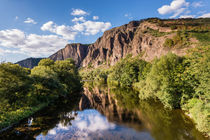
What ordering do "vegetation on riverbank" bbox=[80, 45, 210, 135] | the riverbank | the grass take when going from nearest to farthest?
the riverbank, "vegetation on riverbank" bbox=[80, 45, 210, 135], the grass

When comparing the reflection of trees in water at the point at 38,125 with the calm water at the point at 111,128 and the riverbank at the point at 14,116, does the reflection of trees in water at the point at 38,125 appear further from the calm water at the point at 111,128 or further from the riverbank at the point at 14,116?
the riverbank at the point at 14,116

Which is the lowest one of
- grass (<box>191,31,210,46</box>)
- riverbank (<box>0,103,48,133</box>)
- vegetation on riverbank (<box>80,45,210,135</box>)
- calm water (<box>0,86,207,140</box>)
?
calm water (<box>0,86,207,140</box>)

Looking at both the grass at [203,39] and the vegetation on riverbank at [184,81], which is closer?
the vegetation on riverbank at [184,81]

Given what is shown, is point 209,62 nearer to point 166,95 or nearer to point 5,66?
point 166,95

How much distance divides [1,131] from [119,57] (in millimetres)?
181774

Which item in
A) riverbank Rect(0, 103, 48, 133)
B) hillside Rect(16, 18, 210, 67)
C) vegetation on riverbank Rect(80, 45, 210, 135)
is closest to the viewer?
riverbank Rect(0, 103, 48, 133)

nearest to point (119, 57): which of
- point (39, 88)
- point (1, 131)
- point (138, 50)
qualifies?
point (138, 50)

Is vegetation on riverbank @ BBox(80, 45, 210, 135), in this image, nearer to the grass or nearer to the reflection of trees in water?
the reflection of trees in water

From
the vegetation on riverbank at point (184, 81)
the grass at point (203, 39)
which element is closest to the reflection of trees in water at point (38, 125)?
the vegetation on riverbank at point (184, 81)

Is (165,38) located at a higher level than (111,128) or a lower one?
higher

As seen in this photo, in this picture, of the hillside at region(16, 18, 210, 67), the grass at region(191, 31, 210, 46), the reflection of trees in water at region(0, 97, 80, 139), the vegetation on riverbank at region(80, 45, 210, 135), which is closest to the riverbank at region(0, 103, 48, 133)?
the reflection of trees in water at region(0, 97, 80, 139)

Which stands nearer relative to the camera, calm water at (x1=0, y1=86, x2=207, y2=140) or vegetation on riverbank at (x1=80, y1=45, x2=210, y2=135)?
calm water at (x1=0, y1=86, x2=207, y2=140)

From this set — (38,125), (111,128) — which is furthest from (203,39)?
(38,125)

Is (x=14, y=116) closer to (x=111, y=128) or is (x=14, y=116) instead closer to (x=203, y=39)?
(x=111, y=128)
